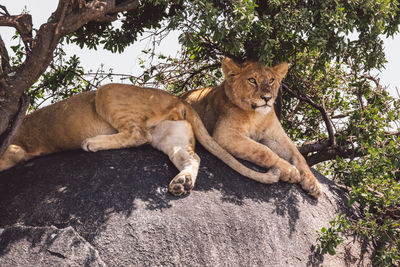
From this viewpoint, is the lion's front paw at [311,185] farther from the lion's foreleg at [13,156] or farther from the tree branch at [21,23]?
the tree branch at [21,23]

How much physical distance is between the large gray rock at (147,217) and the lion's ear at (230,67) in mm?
1164

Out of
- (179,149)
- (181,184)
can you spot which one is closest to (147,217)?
(181,184)

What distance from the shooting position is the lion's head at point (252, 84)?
6634mm

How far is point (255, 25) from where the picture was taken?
6.21 metres

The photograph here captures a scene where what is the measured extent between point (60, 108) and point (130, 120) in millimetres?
1038

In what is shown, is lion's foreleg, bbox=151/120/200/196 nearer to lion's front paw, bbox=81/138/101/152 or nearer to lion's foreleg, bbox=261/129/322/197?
lion's front paw, bbox=81/138/101/152

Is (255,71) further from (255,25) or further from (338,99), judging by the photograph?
(338,99)

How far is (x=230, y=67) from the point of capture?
692 cm

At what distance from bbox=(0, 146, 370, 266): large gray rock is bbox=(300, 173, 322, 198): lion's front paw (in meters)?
0.08

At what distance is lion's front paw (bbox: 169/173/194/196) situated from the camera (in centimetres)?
550

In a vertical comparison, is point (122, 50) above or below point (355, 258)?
above

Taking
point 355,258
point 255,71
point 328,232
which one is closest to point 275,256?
point 328,232

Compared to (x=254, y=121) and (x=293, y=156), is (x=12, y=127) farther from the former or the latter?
(x=293, y=156)

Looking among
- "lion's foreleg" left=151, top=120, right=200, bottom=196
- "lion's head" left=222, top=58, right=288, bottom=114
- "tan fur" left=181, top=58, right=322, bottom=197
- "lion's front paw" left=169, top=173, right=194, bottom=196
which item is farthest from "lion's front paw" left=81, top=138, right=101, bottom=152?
"lion's head" left=222, top=58, right=288, bottom=114
